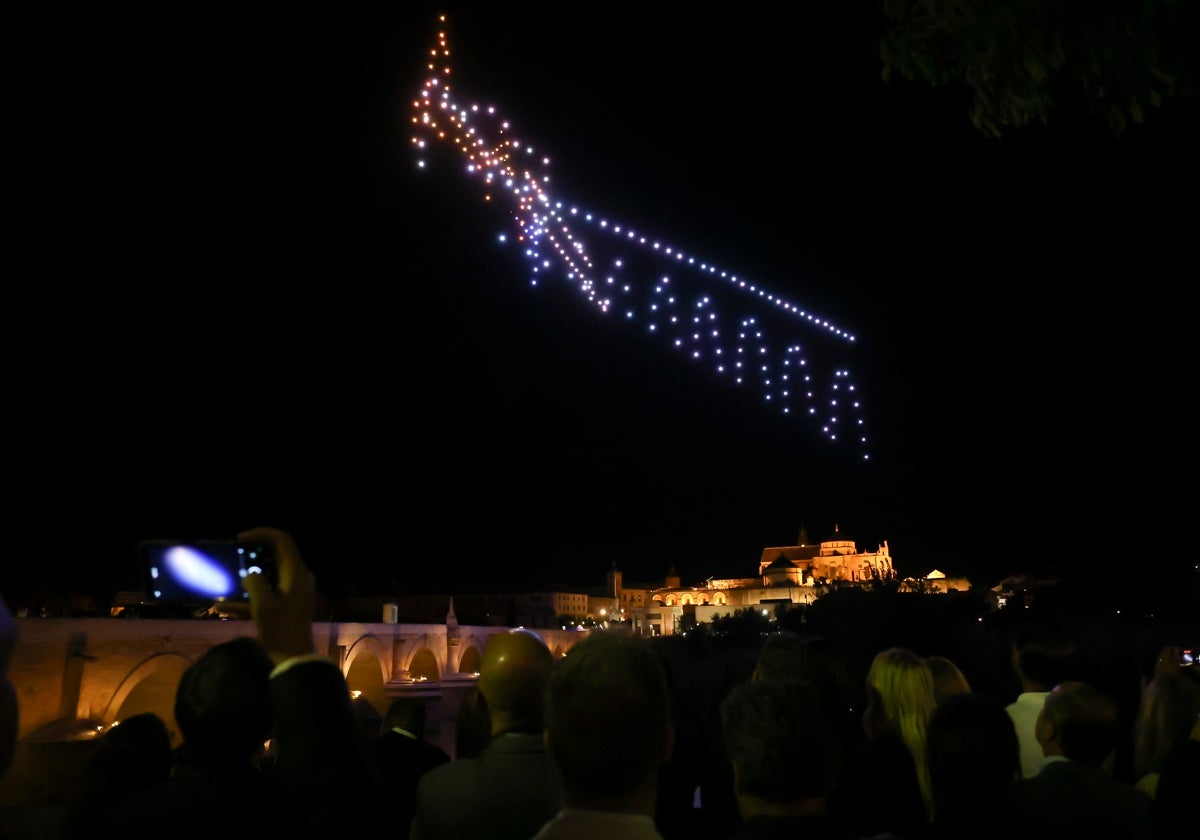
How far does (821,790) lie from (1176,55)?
125 inches

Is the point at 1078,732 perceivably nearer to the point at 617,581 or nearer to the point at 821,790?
the point at 821,790

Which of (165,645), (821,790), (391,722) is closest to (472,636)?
(165,645)

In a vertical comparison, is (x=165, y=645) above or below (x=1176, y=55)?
below

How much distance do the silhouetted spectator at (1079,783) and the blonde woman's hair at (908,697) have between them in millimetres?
558

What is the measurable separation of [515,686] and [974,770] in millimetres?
1227

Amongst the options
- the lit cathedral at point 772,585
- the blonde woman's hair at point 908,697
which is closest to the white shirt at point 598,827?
the blonde woman's hair at point 908,697

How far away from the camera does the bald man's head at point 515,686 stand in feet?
7.80

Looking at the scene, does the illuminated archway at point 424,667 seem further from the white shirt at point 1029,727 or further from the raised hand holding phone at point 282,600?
the raised hand holding phone at point 282,600

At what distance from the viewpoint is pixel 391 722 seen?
14.4ft

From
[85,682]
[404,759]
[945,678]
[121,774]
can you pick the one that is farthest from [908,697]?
[85,682]

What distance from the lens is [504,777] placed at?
7.45ft

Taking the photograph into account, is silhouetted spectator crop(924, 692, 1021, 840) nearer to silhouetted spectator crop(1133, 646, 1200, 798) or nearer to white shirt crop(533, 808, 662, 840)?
white shirt crop(533, 808, 662, 840)

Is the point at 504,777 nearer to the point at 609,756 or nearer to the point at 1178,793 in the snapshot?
the point at 609,756

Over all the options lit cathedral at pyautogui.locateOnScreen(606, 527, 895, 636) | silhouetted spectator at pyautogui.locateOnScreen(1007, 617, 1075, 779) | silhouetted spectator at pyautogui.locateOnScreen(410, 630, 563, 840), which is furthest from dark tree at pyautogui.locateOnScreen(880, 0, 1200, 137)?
lit cathedral at pyautogui.locateOnScreen(606, 527, 895, 636)
